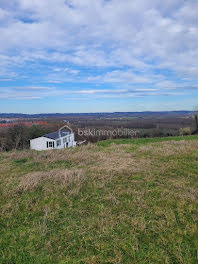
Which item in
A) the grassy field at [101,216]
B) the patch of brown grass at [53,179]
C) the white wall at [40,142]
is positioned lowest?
the white wall at [40,142]

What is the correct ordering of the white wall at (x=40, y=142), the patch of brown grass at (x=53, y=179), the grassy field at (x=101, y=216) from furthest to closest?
the white wall at (x=40, y=142)
the patch of brown grass at (x=53, y=179)
the grassy field at (x=101, y=216)

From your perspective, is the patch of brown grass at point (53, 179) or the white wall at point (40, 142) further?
the white wall at point (40, 142)

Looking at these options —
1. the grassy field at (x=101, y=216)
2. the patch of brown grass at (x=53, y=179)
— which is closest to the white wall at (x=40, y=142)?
the grassy field at (x=101, y=216)

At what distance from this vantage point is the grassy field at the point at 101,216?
1.76 m

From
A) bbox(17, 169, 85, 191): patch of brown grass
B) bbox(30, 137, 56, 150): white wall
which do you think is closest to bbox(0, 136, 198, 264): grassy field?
bbox(17, 169, 85, 191): patch of brown grass

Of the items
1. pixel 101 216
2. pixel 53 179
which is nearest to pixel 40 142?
pixel 53 179

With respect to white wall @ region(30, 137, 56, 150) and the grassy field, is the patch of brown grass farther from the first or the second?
white wall @ region(30, 137, 56, 150)

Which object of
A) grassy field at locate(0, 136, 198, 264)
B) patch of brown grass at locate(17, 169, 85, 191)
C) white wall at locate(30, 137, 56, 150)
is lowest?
white wall at locate(30, 137, 56, 150)

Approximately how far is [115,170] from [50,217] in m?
2.06

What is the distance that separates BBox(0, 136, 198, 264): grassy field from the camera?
1759 mm

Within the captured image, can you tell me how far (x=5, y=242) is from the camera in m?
1.95

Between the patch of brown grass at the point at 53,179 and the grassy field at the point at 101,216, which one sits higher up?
the patch of brown grass at the point at 53,179

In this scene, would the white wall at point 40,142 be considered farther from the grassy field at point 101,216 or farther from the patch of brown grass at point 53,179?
the patch of brown grass at point 53,179

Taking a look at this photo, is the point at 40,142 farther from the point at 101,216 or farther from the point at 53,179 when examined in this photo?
the point at 101,216
